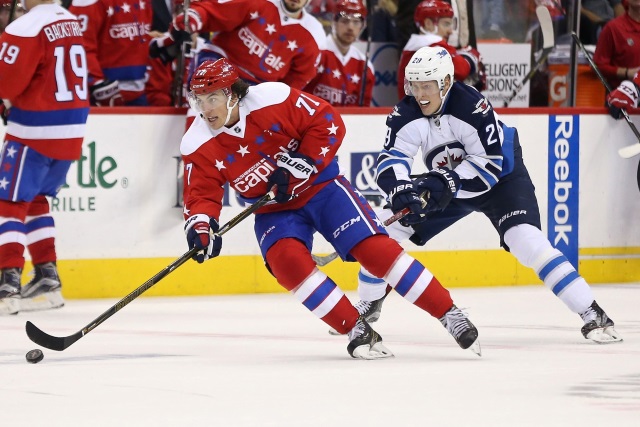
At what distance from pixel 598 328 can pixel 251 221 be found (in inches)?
94.1

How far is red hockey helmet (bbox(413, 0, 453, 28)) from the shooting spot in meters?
8.05

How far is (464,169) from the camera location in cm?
549

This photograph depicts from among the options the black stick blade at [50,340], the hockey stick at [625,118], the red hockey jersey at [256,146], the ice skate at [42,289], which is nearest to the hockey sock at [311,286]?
the red hockey jersey at [256,146]

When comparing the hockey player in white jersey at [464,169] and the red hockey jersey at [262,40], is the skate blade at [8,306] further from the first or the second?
the hockey player in white jersey at [464,169]

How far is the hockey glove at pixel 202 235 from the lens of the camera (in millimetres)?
5105

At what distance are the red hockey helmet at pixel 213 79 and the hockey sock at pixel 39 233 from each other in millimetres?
1989

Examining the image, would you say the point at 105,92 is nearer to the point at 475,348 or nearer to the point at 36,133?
the point at 36,133

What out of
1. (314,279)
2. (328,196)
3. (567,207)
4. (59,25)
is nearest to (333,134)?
(328,196)

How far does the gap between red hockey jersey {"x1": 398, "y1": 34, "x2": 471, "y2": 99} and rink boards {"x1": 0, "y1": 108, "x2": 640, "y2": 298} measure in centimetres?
38

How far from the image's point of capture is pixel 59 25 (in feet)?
21.8

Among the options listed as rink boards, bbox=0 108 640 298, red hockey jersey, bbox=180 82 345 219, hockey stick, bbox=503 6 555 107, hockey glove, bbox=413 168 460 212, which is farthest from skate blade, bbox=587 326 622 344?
hockey stick, bbox=503 6 555 107

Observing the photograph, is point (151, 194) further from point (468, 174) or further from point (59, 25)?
point (468, 174)

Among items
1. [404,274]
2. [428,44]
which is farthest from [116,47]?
[404,274]

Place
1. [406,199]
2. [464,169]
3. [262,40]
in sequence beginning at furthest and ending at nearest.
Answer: [262,40]
[464,169]
[406,199]
